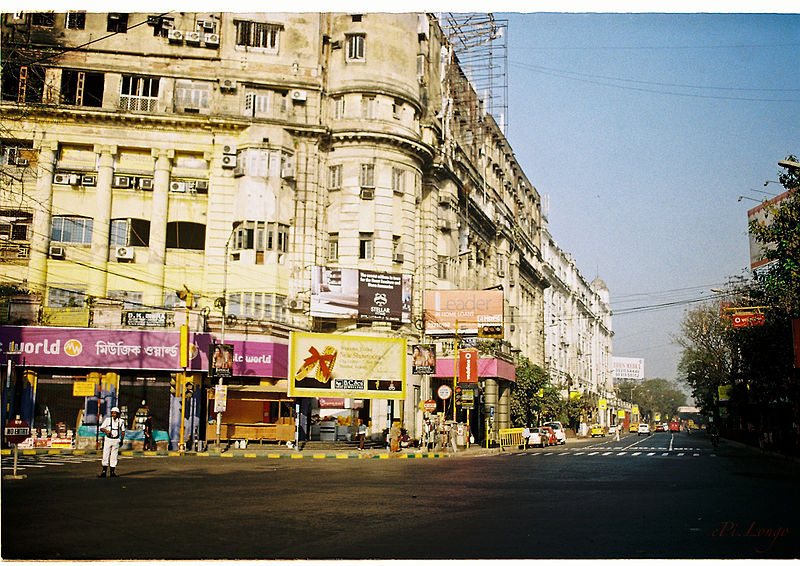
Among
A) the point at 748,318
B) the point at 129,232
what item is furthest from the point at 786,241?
the point at 129,232

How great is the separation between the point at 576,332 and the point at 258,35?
2933 inches

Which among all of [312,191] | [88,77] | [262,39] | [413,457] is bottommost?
[413,457]

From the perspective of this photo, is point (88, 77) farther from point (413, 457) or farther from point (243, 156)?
point (413, 457)

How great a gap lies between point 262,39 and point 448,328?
2059 centimetres

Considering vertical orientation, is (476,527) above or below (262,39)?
below

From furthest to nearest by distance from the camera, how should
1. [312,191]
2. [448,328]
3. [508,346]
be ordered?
1. [508,346]
2. [448,328]
3. [312,191]

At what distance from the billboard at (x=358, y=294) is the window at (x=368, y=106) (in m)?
9.69

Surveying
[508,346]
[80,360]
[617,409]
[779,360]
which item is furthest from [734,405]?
[617,409]

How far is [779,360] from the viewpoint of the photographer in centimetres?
3556

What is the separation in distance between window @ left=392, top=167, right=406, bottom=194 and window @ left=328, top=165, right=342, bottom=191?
3.26 meters

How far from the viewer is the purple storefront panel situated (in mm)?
48031

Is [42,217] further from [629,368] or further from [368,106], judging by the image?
[629,368]

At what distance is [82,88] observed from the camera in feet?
137

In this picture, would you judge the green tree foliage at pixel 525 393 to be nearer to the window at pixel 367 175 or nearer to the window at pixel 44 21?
the window at pixel 367 175
